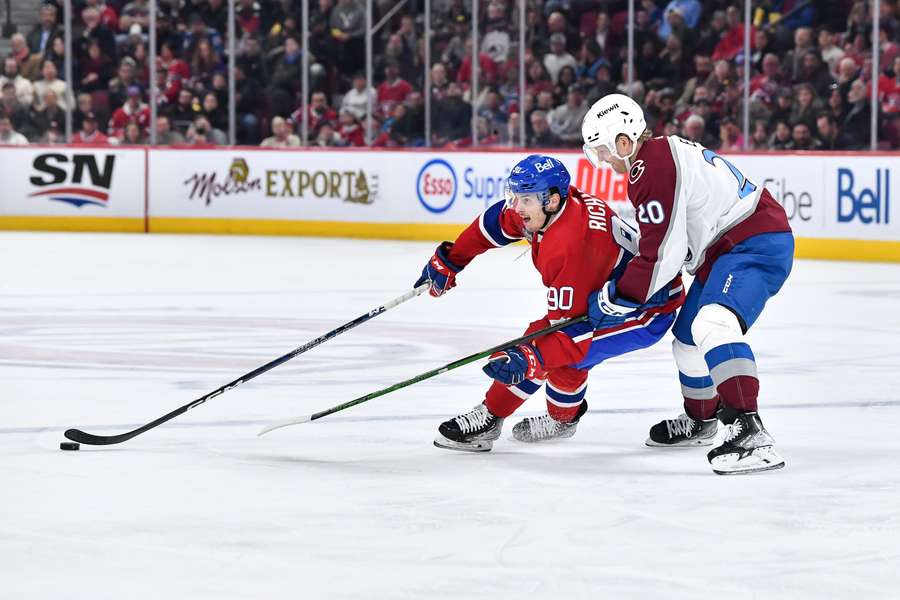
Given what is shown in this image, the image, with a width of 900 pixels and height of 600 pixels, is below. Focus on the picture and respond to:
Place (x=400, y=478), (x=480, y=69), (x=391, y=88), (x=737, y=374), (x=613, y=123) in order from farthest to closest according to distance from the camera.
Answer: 1. (x=391, y=88)
2. (x=480, y=69)
3. (x=613, y=123)
4. (x=737, y=374)
5. (x=400, y=478)

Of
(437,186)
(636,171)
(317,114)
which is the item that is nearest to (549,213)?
(636,171)

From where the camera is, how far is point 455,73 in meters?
15.2

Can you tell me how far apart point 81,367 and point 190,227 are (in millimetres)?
9245

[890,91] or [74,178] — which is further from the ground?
[890,91]

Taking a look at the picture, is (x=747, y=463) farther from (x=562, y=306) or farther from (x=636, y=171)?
(x=636, y=171)

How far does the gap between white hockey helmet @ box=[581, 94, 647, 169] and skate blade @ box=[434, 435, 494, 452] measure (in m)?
0.93

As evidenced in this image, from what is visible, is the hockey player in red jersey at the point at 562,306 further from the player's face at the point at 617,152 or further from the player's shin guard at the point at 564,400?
the player's face at the point at 617,152

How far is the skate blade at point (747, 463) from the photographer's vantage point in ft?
14.4

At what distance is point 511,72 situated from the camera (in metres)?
14.9

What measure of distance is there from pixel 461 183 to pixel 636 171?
9.73m

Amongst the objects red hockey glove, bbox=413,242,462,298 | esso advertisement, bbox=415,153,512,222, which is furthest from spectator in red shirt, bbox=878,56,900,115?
red hockey glove, bbox=413,242,462,298

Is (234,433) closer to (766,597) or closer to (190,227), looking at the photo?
(766,597)

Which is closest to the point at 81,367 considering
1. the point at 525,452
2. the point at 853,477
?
the point at 525,452

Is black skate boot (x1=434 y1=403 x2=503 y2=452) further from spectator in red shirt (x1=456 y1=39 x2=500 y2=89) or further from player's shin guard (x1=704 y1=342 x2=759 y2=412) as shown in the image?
spectator in red shirt (x1=456 y1=39 x2=500 y2=89)
